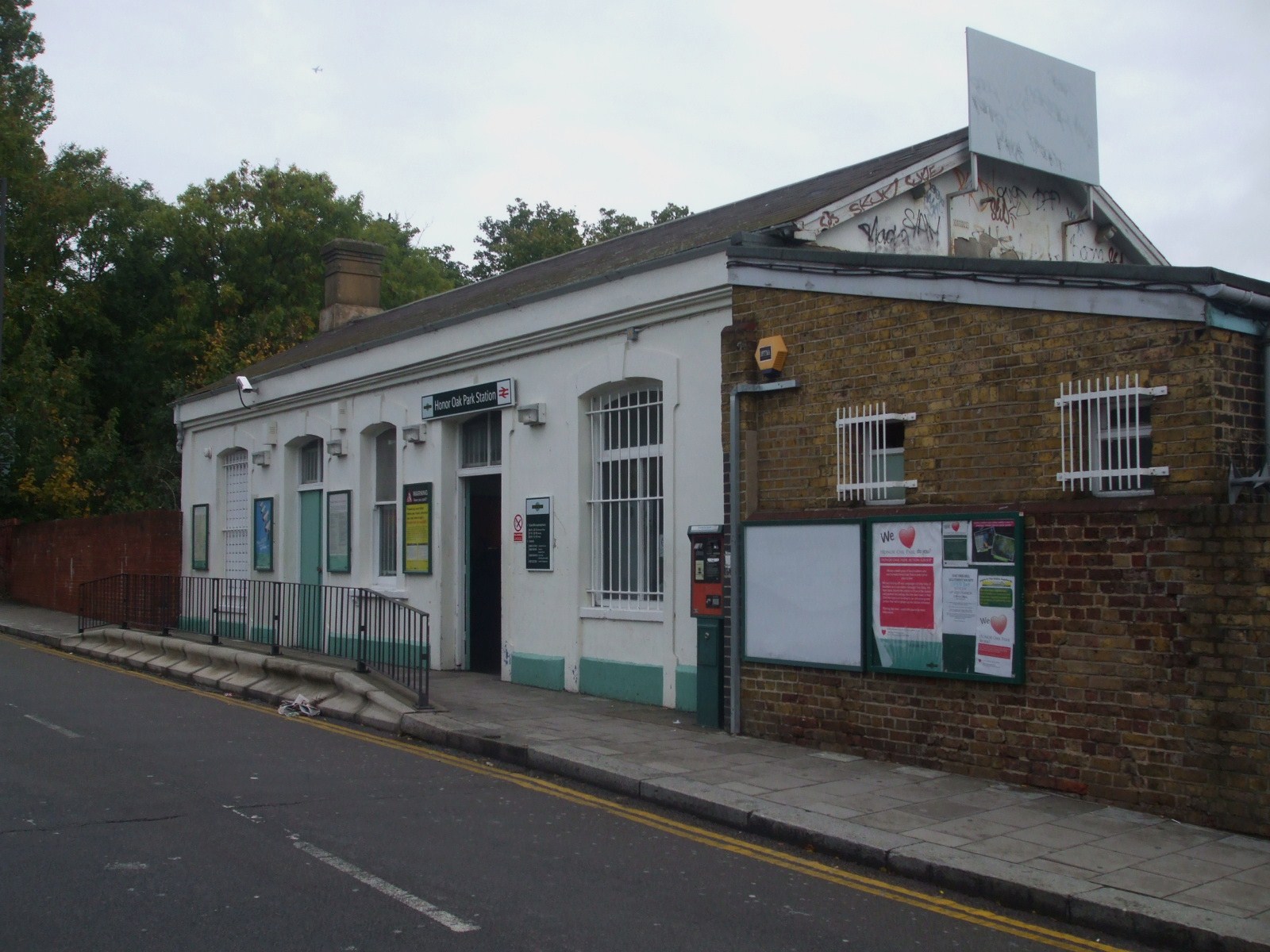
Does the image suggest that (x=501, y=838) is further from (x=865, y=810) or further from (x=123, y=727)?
(x=123, y=727)

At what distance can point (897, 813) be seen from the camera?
7586mm

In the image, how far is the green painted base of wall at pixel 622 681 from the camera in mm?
Answer: 12156

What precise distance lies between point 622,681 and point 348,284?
1601 cm

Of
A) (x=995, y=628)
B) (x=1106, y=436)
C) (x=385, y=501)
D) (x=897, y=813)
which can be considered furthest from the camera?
(x=385, y=501)

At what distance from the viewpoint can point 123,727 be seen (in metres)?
11.2

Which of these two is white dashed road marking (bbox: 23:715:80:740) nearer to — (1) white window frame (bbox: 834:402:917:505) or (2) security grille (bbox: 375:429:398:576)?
(2) security grille (bbox: 375:429:398:576)

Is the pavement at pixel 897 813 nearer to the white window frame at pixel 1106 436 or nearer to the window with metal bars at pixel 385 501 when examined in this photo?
the white window frame at pixel 1106 436

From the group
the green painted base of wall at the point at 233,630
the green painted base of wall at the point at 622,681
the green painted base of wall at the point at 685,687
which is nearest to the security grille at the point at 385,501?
the green painted base of wall at the point at 233,630

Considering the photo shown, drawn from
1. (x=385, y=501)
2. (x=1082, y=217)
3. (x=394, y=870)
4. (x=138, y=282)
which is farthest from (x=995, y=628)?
(x=138, y=282)

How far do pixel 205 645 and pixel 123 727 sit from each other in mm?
4377

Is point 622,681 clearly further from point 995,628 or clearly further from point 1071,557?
point 1071,557

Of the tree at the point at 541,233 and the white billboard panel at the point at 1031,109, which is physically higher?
the tree at the point at 541,233

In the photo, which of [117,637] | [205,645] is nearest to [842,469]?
[205,645]

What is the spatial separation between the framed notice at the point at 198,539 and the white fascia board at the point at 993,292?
14.8 m
